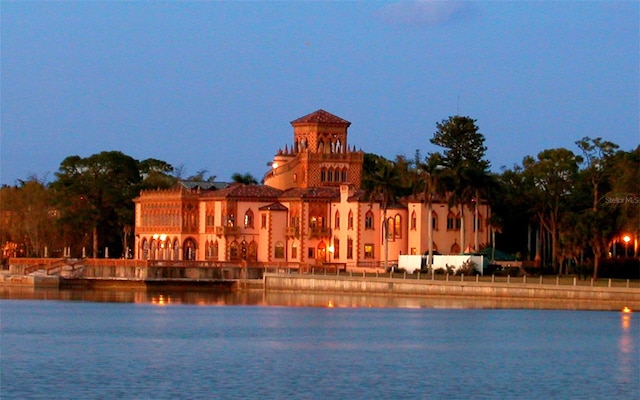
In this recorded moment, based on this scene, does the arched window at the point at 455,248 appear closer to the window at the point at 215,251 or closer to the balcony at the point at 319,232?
the balcony at the point at 319,232

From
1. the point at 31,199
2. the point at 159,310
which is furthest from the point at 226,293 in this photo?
the point at 31,199

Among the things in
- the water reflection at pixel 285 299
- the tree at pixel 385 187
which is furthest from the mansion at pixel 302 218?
the water reflection at pixel 285 299

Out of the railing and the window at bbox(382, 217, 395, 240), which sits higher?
the window at bbox(382, 217, 395, 240)

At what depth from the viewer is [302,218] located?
126 metres

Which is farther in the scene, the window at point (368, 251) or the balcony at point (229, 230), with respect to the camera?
the balcony at point (229, 230)

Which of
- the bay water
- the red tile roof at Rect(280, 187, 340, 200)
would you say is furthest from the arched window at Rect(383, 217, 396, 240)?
the bay water

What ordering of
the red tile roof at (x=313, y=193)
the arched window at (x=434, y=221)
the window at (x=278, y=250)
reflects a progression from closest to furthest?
the arched window at (x=434, y=221)
the red tile roof at (x=313, y=193)
the window at (x=278, y=250)

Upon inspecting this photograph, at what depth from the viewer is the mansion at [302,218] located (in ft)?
397

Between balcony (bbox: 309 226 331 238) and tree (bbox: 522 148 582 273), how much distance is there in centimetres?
1614

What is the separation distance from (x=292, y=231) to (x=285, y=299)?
824 inches

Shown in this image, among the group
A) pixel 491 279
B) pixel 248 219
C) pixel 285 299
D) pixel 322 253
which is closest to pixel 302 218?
pixel 322 253

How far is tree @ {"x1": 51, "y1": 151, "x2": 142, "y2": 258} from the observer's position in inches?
5679

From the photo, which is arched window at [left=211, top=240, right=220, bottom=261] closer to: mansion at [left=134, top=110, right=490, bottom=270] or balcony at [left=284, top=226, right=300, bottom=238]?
mansion at [left=134, top=110, right=490, bottom=270]

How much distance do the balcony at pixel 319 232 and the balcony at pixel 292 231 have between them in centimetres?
107
